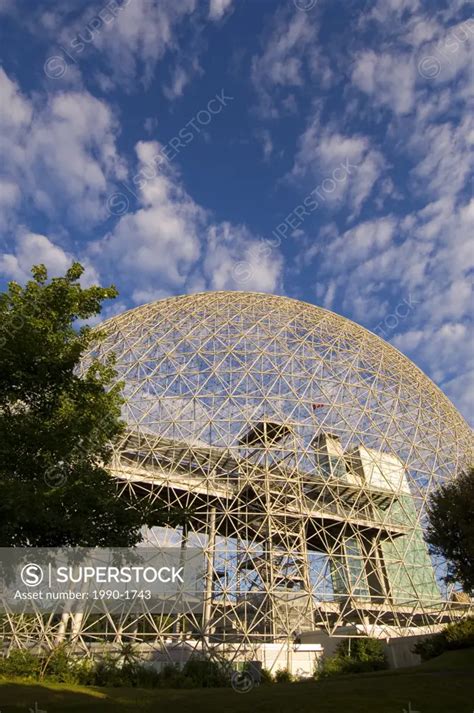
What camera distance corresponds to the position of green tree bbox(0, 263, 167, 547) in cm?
1094

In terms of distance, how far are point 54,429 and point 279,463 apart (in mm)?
19875

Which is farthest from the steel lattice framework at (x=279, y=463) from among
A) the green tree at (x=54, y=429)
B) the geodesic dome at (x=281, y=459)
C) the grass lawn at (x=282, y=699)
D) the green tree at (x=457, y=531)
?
the green tree at (x=54, y=429)

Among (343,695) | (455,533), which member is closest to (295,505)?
(455,533)

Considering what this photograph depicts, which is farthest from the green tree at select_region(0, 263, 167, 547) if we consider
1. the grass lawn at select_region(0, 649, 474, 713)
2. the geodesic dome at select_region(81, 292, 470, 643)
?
the geodesic dome at select_region(81, 292, 470, 643)

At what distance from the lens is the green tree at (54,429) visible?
10.9 m

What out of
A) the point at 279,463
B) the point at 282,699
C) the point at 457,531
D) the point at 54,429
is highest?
the point at 279,463

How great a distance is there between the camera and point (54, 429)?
1111cm

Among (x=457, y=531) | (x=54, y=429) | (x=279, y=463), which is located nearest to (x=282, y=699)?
(x=54, y=429)

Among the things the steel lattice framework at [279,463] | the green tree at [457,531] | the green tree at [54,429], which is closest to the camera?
the green tree at [54,429]

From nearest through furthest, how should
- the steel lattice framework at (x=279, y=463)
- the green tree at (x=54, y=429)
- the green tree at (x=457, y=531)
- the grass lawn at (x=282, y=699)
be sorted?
the grass lawn at (x=282, y=699) → the green tree at (x=54, y=429) → the green tree at (x=457, y=531) → the steel lattice framework at (x=279, y=463)

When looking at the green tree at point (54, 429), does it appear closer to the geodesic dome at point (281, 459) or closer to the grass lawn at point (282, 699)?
the grass lawn at point (282, 699)

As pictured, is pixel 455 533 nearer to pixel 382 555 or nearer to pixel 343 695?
pixel 343 695

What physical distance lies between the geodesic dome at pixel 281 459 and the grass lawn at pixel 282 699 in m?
13.3

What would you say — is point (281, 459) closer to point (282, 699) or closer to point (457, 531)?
point (457, 531)
